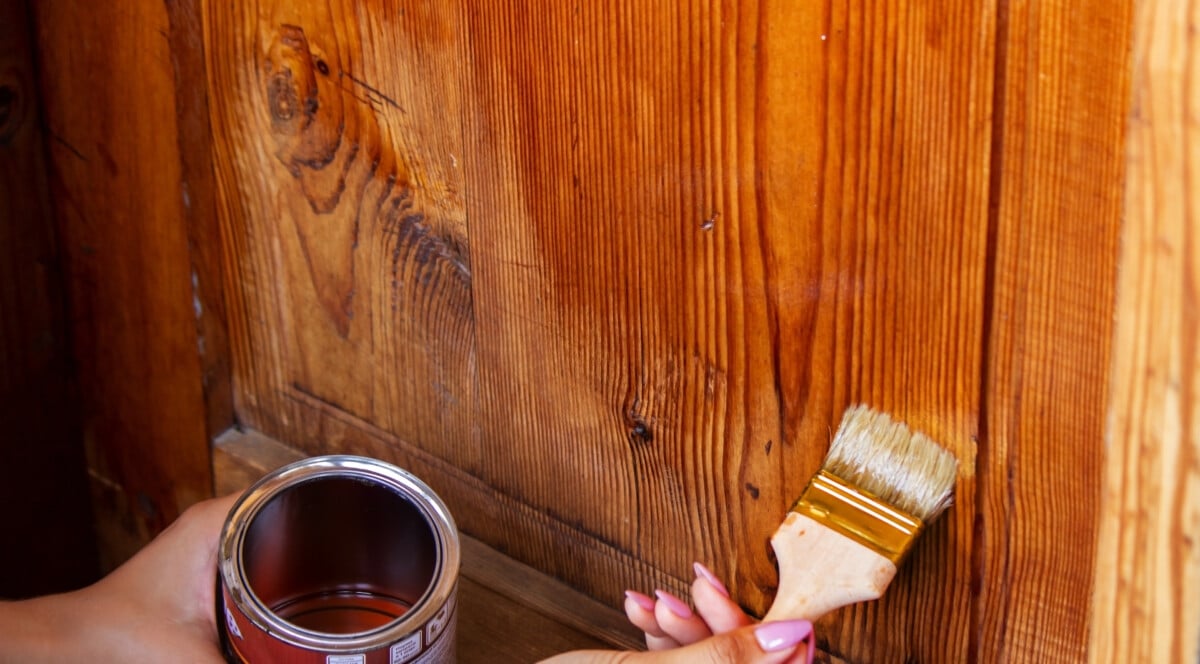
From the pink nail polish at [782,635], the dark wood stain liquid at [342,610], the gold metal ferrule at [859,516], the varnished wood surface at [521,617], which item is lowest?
the varnished wood surface at [521,617]

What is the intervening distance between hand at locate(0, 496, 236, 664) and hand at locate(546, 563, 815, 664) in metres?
0.31

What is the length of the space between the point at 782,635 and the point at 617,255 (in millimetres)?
259

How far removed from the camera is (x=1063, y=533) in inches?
27.4

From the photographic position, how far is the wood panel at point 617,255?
0.69 m

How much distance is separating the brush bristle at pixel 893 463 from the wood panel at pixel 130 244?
592mm

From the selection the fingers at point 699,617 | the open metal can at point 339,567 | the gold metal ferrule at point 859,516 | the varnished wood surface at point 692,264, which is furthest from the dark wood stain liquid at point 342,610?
the gold metal ferrule at point 859,516

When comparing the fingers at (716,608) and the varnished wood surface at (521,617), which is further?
the varnished wood surface at (521,617)

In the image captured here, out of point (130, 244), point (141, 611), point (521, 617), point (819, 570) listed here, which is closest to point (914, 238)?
point (819, 570)

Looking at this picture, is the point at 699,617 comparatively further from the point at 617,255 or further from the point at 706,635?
the point at 617,255

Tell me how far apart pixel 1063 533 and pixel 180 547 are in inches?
24.6

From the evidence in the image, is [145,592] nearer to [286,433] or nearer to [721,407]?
[286,433]

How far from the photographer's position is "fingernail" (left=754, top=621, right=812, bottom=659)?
2.35 feet

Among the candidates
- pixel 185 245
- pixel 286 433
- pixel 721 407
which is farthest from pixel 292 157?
pixel 721 407

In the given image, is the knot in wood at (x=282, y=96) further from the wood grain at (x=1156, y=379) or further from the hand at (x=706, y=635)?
the wood grain at (x=1156, y=379)
